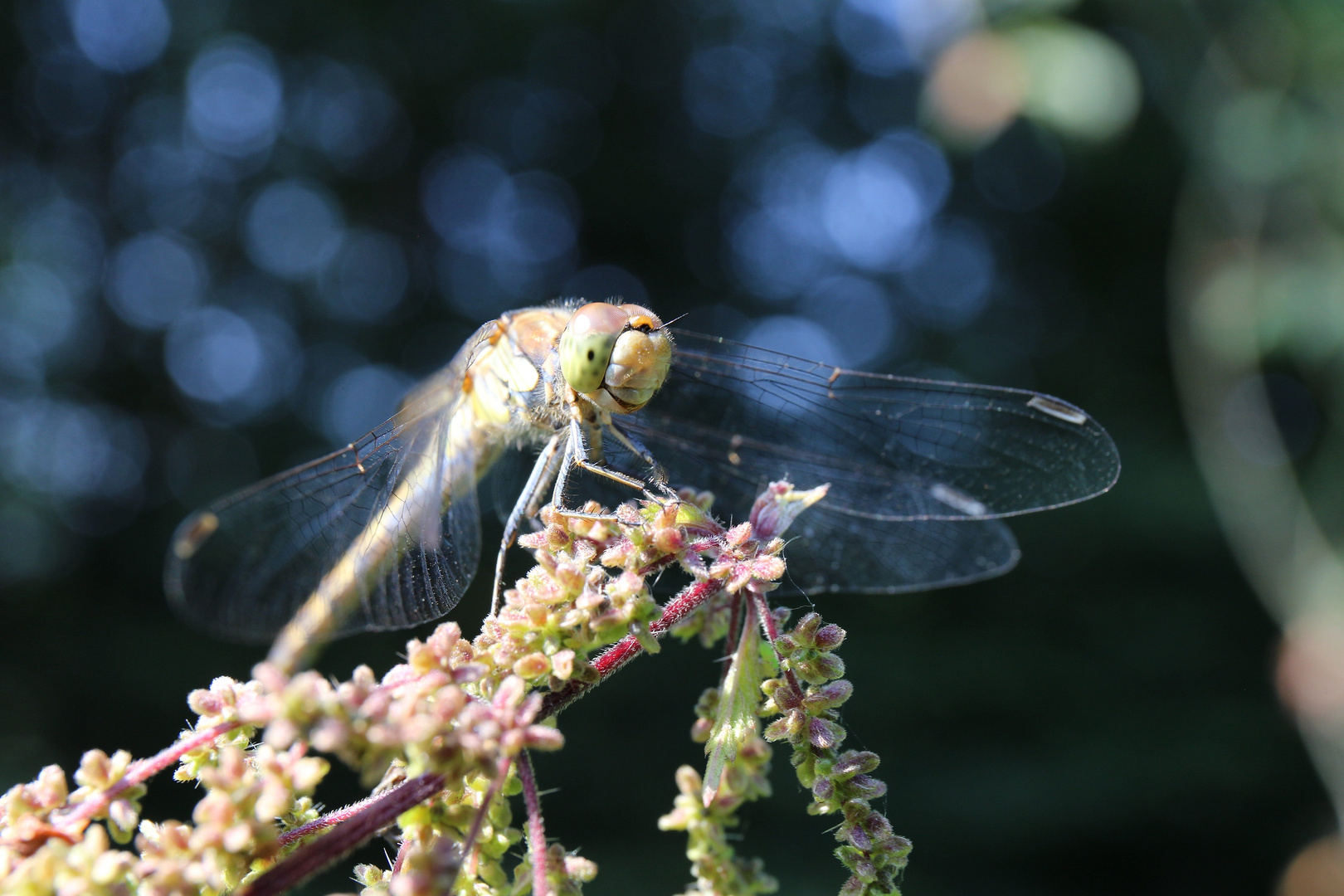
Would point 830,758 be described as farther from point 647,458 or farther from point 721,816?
point 647,458

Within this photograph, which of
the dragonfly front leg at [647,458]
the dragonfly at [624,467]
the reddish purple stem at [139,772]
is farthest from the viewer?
the dragonfly at [624,467]

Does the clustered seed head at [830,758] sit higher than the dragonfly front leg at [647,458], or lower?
lower

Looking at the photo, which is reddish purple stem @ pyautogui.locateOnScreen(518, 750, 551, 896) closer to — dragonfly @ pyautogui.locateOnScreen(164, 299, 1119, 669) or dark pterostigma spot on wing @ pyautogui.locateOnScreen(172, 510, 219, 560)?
dragonfly @ pyautogui.locateOnScreen(164, 299, 1119, 669)

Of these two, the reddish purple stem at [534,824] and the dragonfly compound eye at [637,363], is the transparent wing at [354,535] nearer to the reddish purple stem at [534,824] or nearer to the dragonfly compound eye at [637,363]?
the dragonfly compound eye at [637,363]

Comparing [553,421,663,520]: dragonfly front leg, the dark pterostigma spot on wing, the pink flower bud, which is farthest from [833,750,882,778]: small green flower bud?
the dark pterostigma spot on wing

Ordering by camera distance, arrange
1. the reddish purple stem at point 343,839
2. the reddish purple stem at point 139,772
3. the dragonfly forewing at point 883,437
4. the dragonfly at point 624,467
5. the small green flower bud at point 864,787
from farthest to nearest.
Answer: the dragonfly forewing at point 883,437 → the dragonfly at point 624,467 → the small green flower bud at point 864,787 → the reddish purple stem at point 139,772 → the reddish purple stem at point 343,839

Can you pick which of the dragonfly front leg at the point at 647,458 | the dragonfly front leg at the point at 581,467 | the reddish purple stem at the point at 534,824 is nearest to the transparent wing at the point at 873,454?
the dragonfly front leg at the point at 647,458
